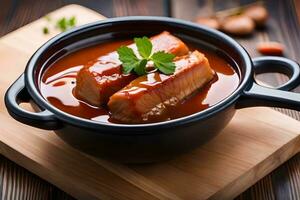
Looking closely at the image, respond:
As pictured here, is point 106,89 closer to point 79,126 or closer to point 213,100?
point 79,126

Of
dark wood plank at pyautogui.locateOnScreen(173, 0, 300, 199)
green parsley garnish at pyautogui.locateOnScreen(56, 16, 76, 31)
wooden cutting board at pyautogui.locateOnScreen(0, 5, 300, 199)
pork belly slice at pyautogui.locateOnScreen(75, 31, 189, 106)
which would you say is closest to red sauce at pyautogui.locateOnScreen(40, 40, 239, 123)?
pork belly slice at pyautogui.locateOnScreen(75, 31, 189, 106)

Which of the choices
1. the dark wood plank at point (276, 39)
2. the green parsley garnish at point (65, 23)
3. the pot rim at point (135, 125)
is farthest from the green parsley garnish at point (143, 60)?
the green parsley garnish at point (65, 23)

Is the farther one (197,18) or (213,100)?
(197,18)

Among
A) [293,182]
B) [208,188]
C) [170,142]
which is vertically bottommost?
[293,182]

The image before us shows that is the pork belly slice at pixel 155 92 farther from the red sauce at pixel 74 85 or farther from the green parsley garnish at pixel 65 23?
the green parsley garnish at pixel 65 23

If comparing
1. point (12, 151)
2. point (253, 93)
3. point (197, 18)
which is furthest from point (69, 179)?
→ point (197, 18)
